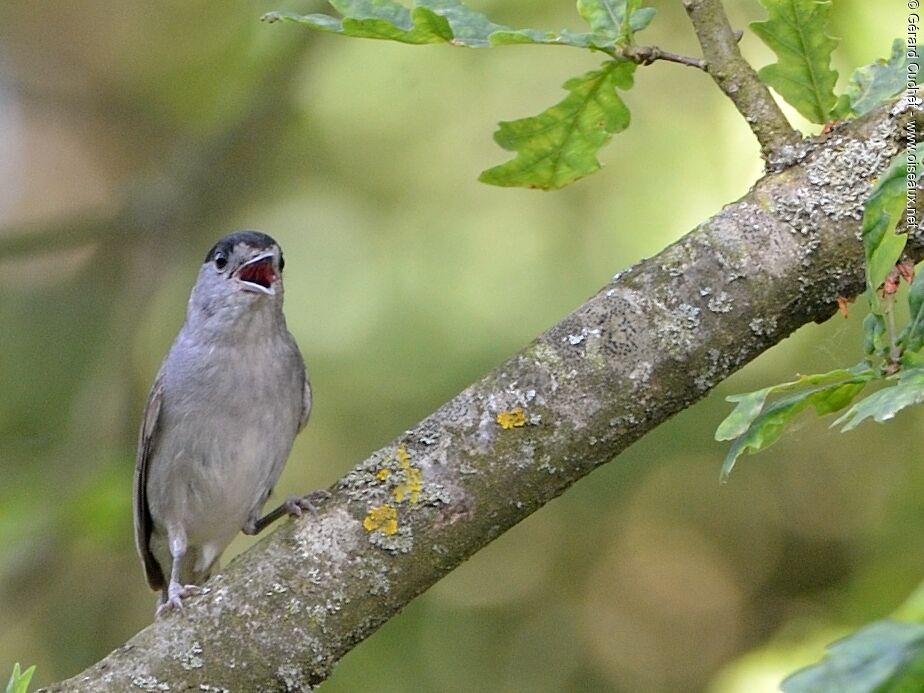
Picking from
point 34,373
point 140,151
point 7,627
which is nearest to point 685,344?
point 7,627

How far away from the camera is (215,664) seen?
8.20 feet

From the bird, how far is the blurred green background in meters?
0.75

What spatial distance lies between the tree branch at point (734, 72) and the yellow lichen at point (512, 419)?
82 cm

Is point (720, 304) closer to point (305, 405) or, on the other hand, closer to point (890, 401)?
point (890, 401)

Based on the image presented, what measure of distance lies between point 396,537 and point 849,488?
3.71 metres

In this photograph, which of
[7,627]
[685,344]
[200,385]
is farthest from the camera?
[7,627]

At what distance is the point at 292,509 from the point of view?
3.09 m

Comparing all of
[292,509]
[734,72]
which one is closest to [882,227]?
[734,72]

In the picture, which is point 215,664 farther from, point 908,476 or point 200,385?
point 908,476

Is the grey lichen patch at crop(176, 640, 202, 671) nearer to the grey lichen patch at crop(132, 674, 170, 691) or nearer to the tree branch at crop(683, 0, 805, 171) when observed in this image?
the grey lichen patch at crop(132, 674, 170, 691)

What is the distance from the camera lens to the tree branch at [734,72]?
2.71m

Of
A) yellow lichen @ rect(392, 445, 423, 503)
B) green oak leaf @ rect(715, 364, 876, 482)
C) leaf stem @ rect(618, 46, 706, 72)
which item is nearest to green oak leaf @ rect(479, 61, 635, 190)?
leaf stem @ rect(618, 46, 706, 72)

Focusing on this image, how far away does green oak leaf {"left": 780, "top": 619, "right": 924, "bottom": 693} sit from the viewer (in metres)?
1.13

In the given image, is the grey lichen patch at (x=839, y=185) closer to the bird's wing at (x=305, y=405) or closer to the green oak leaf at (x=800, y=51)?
the green oak leaf at (x=800, y=51)
